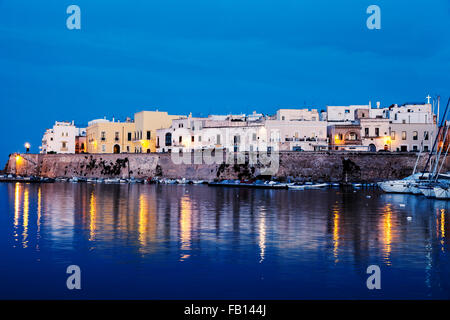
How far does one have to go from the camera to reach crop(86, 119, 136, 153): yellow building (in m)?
81.8

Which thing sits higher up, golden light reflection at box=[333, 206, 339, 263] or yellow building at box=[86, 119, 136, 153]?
yellow building at box=[86, 119, 136, 153]

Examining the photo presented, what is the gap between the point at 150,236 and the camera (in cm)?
1928

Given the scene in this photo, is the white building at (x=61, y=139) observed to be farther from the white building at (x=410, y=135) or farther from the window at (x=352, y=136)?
the white building at (x=410, y=135)

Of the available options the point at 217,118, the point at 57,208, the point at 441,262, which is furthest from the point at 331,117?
the point at 441,262

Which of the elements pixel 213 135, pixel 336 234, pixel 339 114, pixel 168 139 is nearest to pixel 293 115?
pixel 339 114

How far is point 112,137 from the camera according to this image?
82.5 m

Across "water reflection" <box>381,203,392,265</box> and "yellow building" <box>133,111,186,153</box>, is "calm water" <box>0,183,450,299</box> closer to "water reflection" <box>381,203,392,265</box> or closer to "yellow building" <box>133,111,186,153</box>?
"water reflection" <box>381,203,392,265</box>

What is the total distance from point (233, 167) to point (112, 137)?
83.3 feet

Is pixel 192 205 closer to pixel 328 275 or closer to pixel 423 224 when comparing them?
pixel 423 224

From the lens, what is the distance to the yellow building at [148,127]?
7919 centimetres

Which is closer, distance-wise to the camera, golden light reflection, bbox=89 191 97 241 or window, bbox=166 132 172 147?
golden light reflection, bbox=89 191 97 241

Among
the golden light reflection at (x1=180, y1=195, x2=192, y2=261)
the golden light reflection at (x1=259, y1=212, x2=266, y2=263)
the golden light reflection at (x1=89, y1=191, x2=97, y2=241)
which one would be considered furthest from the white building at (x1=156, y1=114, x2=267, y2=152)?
the golden light reflection at (x1=259, y1=212, x2=266, y2=263)

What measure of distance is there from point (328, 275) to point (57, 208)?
21647 millimetres

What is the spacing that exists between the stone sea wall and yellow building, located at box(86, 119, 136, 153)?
4997 millimetres
